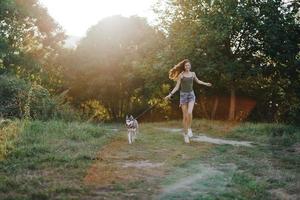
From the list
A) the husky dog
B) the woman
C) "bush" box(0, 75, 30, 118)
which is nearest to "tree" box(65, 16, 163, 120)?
"bush" box(0, 75, 30, 118)

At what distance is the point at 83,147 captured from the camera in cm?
1137

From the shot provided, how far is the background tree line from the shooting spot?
23.5 m

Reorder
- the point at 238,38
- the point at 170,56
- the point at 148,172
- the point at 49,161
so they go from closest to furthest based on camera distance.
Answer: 1. the point at 148,172
2. the point at 49,161
3. the point at 238,38
4. the point at 170,56

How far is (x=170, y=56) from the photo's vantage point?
26.2 m

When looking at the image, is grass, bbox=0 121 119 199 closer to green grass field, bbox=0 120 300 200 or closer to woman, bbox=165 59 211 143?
green grass field, bbox=0 120 300 200

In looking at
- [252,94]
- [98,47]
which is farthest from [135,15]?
[252,94]

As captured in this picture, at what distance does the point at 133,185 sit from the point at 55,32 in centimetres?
3620

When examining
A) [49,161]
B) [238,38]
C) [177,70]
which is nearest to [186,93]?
[177,70]

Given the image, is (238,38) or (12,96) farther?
(238,38)

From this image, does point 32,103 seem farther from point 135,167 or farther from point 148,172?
point 148,172

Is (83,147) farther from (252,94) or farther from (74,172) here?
(252,94)

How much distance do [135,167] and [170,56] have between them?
58.0ft

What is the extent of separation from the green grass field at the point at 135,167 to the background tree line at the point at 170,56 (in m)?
6.35

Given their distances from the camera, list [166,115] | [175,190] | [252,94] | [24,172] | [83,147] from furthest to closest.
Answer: [166,115] < [252,94] < [83,147] < [24,172] < [175,190]
